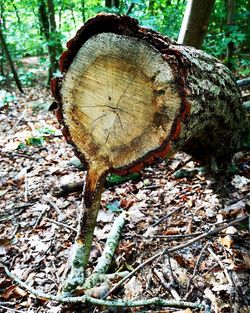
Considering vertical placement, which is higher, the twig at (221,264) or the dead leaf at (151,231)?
the twig at (221,264)

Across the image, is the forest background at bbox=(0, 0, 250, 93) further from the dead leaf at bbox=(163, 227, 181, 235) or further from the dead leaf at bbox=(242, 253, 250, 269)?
the dead leaf at bbox=(242, 253, 250, 269)

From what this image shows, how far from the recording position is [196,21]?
10.4 ft

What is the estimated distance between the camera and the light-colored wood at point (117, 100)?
5.15ft

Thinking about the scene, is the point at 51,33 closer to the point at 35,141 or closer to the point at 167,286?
the point at 35,141

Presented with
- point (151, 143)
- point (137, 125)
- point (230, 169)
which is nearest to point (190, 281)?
point (151, 143)

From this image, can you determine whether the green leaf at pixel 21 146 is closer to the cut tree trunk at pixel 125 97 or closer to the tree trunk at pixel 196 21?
the cut tree trunk at pixel 125 97

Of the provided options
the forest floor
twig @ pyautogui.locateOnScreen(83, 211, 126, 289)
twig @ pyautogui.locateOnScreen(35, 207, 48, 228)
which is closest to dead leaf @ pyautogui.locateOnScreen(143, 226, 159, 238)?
the forest floor

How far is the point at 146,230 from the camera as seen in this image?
235 cm

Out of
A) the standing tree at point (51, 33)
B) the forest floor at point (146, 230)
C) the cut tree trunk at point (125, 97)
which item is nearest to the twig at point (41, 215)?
the forest floor at point (146, 230)

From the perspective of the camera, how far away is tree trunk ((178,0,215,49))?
3.05m

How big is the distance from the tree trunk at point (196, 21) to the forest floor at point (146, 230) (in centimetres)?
135

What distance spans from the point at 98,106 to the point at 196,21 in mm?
2050

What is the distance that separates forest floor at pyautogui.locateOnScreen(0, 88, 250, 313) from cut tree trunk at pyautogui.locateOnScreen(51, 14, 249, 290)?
44 cm

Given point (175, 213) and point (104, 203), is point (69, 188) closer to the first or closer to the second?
point (104, 203)
